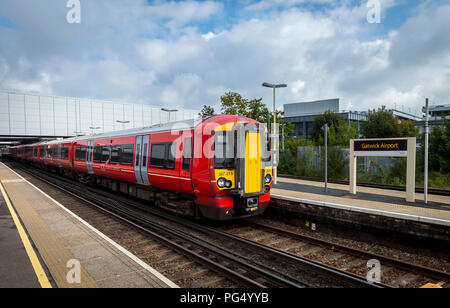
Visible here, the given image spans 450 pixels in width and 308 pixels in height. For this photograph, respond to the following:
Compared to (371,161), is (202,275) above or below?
below

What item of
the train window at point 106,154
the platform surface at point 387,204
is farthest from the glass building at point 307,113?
the train window at point 106,154

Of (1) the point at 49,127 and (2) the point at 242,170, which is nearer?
(2) the point at 242,170

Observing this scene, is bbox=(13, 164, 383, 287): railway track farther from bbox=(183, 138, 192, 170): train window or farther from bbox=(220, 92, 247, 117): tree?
bbox=(220, 92, 247, 117): tree

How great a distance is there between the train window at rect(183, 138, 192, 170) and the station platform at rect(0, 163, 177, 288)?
303 cm

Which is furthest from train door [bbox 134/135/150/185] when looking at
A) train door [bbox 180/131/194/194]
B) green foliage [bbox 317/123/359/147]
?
green foliage [bbox 317/123/359/147]

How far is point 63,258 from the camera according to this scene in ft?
20.2

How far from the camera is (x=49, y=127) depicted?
58375 millimetres

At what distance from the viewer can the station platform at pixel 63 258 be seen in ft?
16.6

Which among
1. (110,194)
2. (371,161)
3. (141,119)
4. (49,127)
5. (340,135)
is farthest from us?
(141,119)

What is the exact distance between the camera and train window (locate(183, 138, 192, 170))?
29.2 feet

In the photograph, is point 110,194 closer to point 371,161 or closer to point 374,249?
point 374,249

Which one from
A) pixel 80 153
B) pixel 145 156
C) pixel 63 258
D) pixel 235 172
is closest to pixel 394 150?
pixel 235 172

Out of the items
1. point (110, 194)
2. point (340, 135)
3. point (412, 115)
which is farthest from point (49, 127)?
point (412, 115)
